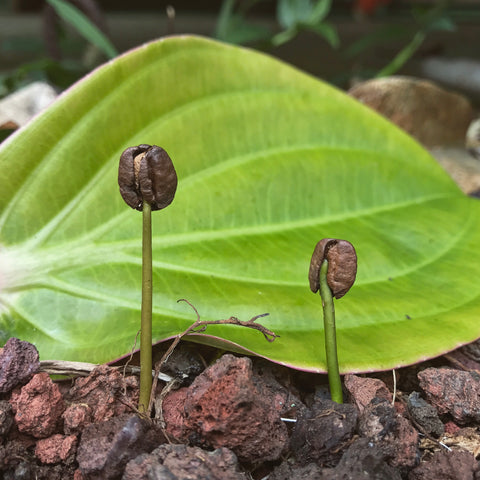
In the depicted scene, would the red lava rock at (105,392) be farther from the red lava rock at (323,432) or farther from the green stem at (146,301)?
the red lava rock at (323,432)

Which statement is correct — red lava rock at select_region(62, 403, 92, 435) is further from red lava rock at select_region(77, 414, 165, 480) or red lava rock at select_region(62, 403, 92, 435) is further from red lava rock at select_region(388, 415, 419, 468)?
red lava rock at select_region(388, 415, 419, 468)

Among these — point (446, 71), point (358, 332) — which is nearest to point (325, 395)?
point (358, 332)

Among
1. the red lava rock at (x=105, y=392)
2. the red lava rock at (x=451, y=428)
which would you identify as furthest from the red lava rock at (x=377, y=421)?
the red lava rock at (x=105, y=392)

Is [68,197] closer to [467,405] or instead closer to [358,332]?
[358,332]

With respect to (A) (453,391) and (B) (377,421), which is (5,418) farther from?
(A) (453,391)

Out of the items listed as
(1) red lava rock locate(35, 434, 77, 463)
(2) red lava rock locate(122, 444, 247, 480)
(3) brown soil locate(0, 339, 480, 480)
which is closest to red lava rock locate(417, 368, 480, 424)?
(3) brown soil locate(0, 339, 480, 480)
